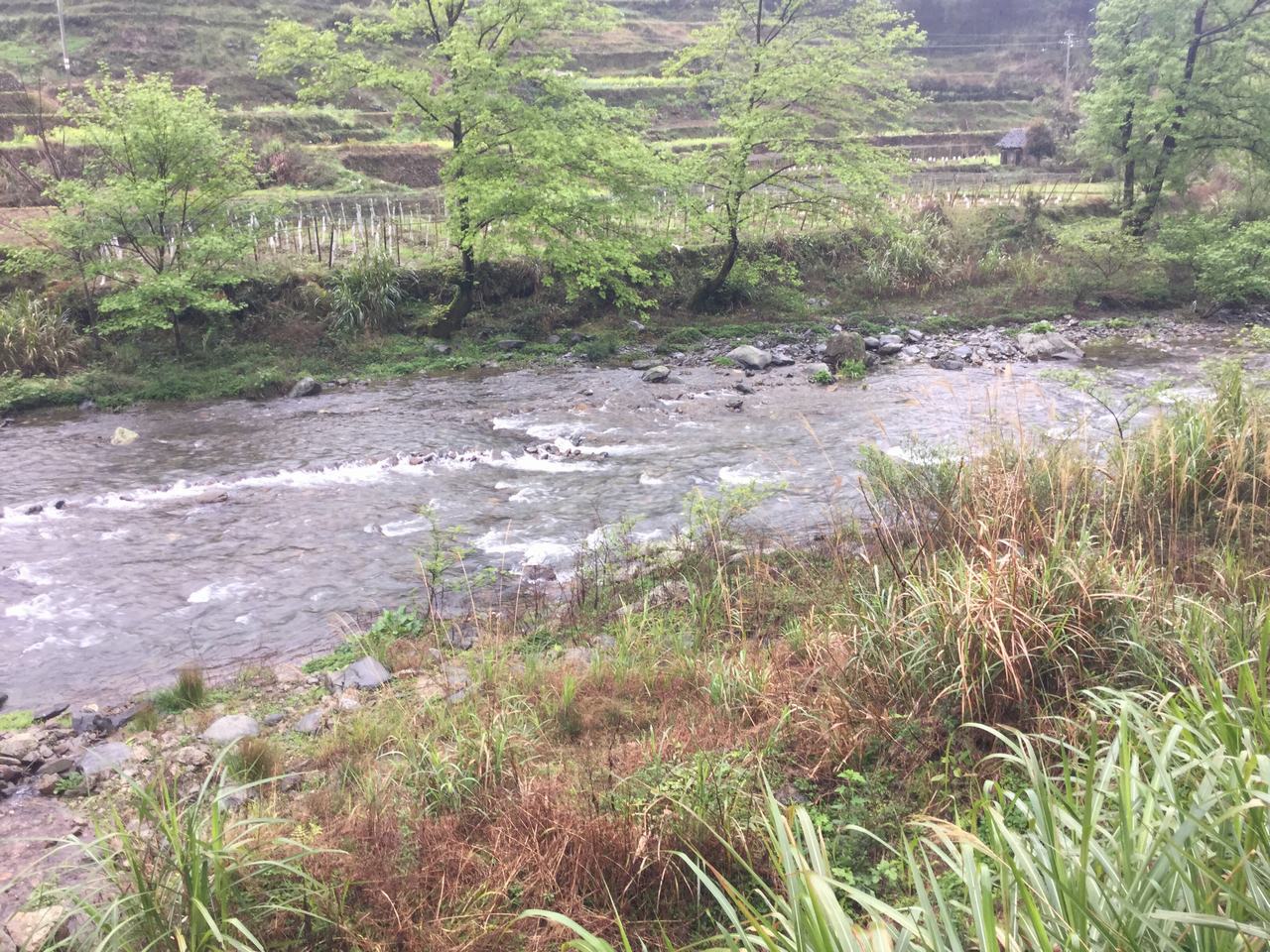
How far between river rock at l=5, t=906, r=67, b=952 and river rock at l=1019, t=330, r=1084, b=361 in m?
18.7

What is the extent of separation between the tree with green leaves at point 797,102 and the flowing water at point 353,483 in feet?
16.4

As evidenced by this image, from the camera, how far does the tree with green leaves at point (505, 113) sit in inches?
622

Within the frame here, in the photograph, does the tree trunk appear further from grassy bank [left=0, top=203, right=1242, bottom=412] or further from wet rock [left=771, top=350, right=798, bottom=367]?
wet rock [left=771, top=350, right=798, bottom=367]

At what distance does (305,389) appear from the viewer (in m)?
15.5

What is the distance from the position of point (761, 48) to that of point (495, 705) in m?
17.9

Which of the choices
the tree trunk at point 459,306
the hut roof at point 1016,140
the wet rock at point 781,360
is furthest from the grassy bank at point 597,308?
the hut roof at point 1016,140

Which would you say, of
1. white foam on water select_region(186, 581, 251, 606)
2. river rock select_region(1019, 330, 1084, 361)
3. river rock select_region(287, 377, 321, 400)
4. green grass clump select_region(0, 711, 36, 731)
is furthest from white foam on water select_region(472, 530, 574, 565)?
river rock select_region(1019, 330, 1084, 361)

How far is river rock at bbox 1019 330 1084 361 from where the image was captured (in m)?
18.0

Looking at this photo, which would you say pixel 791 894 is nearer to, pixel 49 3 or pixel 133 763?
pixel 133 763

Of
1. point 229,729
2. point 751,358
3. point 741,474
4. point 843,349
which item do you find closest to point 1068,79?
point 843,349

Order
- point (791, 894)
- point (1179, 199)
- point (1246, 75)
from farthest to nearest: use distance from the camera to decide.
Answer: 1. point (1179, 199)
2. point (1246, 75)
3. point (791, 894)

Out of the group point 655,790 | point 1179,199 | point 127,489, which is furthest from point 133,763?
point 1179,199

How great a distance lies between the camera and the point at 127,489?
11242 millimetres

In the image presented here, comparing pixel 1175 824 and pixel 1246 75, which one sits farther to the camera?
pixel 1246 75
